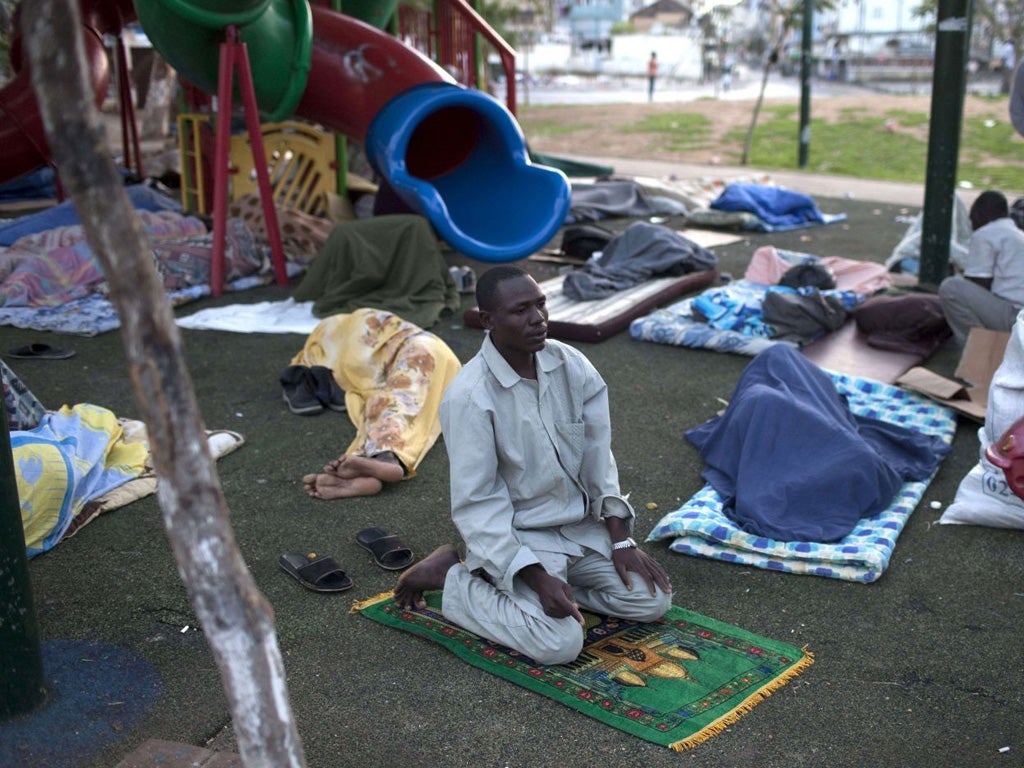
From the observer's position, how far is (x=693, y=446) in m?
5.23

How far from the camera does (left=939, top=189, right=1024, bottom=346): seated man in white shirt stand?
245 inches

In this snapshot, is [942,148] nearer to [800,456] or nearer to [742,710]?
[800,456]

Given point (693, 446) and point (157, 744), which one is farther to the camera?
point (693, 446)

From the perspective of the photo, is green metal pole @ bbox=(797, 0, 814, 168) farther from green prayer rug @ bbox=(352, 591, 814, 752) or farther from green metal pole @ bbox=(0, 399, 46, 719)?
Result: green metal pole @ bbox=(0, 399, 46, 719)

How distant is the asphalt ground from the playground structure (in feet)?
10.4

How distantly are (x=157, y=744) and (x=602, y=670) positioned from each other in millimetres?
1303

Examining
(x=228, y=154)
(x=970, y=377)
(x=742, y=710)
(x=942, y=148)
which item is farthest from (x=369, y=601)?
(x=942, y=148)

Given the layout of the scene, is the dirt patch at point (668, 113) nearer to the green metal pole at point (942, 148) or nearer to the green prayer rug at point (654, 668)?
the green metal pole at point (942, 148)

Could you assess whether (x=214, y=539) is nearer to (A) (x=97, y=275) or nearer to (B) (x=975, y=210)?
(B) (x=975, y=210)

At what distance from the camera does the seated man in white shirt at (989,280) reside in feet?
20.4

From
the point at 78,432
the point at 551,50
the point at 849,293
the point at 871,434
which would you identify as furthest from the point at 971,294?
the point at 551,50

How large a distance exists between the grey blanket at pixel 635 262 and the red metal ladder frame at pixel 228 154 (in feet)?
7.46

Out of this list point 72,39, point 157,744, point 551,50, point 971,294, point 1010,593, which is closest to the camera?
point 72,39

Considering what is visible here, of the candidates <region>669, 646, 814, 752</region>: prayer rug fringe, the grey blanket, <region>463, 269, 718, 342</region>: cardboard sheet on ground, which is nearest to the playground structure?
the grey blanket
